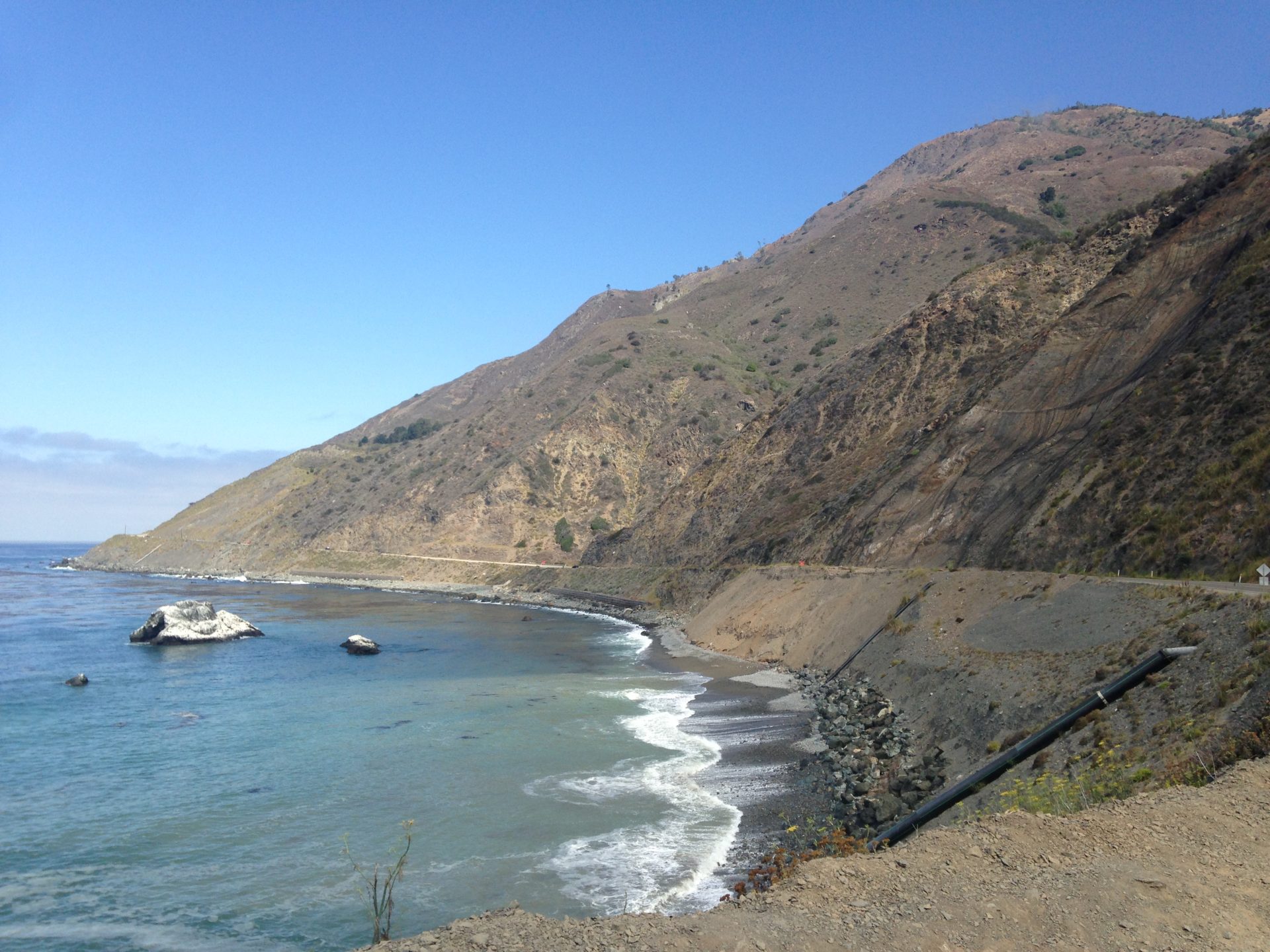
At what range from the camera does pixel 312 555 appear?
136375 millimetres

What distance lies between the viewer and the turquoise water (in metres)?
14.4

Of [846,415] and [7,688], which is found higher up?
[846,415]

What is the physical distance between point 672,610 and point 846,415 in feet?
68.2

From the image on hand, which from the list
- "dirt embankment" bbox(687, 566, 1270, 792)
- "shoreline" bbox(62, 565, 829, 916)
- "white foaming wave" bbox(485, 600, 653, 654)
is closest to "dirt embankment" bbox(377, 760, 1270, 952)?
"shoreline" bbox(62, 565, 829, 916)

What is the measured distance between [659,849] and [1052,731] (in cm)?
749

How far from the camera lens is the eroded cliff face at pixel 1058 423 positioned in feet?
86.9

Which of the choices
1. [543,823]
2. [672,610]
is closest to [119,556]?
[672,610]

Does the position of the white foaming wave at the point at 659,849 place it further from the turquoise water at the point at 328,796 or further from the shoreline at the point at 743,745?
the shoreline at the point at 743,745

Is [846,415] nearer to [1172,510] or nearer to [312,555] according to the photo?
[1172,510]

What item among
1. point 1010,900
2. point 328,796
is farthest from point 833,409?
point 1010,900

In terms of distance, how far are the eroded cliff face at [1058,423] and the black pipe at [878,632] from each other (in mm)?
3259

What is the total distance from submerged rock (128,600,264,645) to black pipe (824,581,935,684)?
40.6 metres

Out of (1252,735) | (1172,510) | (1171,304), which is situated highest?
(1171,304)

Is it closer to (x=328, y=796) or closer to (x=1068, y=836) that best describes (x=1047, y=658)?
(x=1068, y=836)
